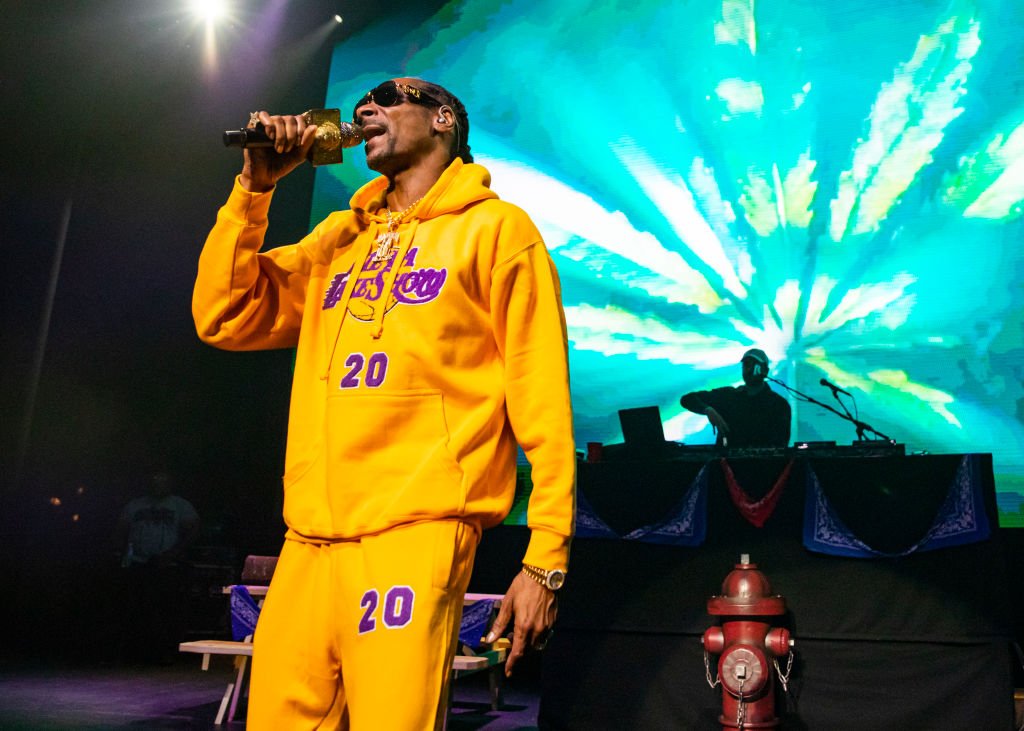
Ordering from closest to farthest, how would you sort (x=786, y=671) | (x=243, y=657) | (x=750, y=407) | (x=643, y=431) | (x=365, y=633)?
1. (x=365, y=633)
2. (x=786, y=671)
3. (x=243, y=657)
4. (x=643, y=431)
5. (x=750, y=407)

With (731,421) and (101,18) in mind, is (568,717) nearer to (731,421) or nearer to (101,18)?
(731,421)

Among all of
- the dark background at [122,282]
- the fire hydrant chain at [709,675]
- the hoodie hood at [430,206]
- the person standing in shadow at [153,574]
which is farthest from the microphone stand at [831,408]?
the person standing in shadow at [153,574]

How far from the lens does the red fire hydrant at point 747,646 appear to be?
3586 millimetres

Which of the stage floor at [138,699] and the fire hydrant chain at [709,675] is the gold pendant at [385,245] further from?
the stage floor at [138,699]

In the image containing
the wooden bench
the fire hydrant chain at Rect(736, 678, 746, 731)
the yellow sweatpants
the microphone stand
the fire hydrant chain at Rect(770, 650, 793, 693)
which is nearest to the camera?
the yellow sweatpants

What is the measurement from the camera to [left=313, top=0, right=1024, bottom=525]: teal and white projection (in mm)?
5195

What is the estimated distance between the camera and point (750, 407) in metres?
5.36

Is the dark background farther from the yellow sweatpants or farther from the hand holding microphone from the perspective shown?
the yellow sweatpants

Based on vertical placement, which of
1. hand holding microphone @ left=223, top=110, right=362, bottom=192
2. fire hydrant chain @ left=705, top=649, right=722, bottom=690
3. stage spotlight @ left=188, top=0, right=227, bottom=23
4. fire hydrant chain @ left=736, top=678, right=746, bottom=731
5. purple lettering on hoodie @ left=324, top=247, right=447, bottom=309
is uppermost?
stage spotlight @ left=188, top=0, right=227, bottom=23

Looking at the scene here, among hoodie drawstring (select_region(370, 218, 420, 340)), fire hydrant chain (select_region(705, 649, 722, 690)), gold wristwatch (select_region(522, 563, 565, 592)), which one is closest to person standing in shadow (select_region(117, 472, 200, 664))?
fire hydrant chain (select_region(705, 649, 722, 690))

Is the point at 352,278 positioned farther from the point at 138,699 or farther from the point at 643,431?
the point at 138,699

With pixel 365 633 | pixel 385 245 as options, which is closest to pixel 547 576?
pixel 365 633

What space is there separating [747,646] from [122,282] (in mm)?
5855

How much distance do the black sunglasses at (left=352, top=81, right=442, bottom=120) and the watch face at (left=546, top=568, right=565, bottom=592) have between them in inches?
35.8
